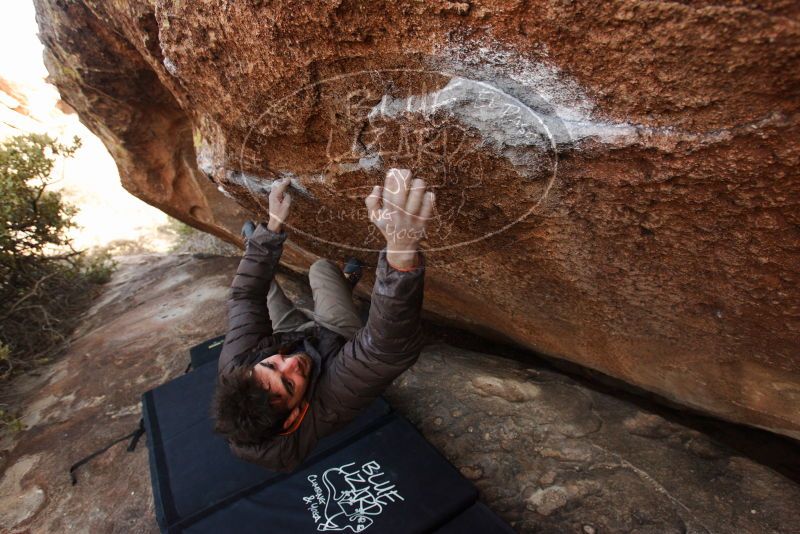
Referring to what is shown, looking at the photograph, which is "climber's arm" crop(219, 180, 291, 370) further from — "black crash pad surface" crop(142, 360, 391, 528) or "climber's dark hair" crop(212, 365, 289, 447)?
"black crash pad surface" crop(142, 360, 391, 528)

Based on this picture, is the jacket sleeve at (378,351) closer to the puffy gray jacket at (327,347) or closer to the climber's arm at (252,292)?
the puffy gray jacket at (327,347)

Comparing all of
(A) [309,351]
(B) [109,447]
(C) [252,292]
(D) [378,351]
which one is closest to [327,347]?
(A) [309,351]

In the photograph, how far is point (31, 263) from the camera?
18.2 ft

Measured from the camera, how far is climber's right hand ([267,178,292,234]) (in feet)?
7.78

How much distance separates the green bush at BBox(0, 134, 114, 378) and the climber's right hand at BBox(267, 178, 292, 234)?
3768mm

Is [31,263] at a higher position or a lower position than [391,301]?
lower

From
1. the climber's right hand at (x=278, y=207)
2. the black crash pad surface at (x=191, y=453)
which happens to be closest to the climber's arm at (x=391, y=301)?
the climber's right hand at (x=278, y=207)

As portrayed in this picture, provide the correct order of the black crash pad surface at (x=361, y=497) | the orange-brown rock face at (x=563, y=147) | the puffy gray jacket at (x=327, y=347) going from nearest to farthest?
the orange-brown rock face at (x=563, y=147)
the puffy gray jacket at (x=327, y=347)
the black crash pad surface at (x=361, y=497)

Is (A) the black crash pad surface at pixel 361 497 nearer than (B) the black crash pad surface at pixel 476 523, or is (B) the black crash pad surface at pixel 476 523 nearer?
(B) the black crash pad surface at pixel 476 523

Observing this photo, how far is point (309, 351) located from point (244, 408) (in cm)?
47

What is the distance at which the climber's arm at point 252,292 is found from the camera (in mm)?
2277

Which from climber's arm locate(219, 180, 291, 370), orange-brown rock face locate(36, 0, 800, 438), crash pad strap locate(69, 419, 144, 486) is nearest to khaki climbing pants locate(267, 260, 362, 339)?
orange-brown rock face locate(36, 0, 800, 438)

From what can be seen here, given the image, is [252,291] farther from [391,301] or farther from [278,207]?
[391,301]

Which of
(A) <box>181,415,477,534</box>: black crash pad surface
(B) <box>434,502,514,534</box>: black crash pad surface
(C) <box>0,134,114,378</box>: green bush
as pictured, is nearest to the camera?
(B) <box>434,502,514,534</box>: black crash pad surface
